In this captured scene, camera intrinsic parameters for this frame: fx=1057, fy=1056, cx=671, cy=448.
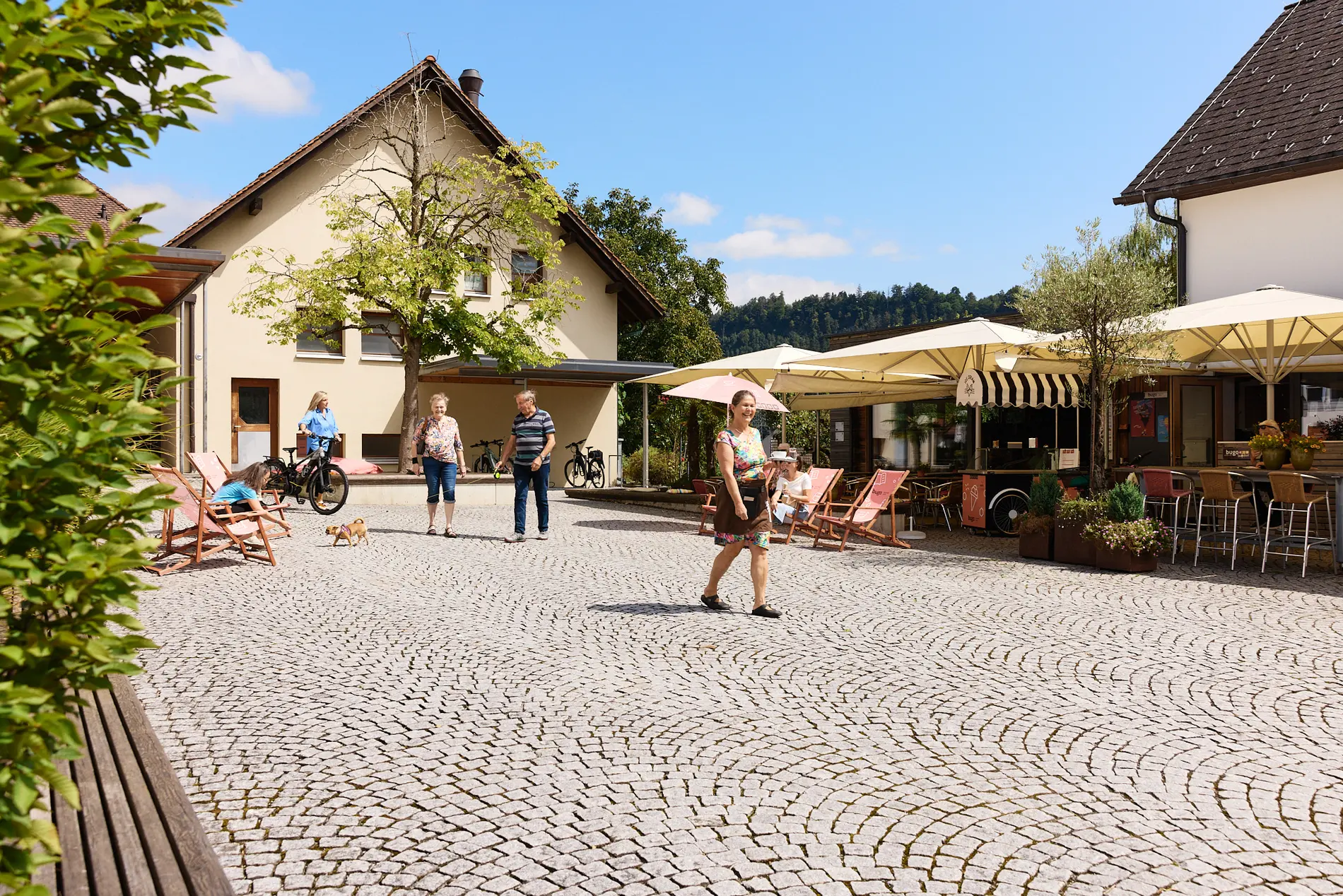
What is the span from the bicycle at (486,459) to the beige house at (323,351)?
10.4 inches

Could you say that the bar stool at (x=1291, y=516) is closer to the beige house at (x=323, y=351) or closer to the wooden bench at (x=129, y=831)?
the wooden bench at (x=129, y=831)

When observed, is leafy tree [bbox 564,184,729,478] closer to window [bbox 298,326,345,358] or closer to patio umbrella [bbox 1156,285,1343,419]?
window [bbox 298,326,345,358]

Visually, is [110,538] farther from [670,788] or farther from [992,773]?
[992,773]

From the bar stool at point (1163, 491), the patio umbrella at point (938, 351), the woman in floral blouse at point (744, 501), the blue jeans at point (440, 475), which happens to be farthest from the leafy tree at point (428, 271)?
the woman in floral blouse at point (744, 501)

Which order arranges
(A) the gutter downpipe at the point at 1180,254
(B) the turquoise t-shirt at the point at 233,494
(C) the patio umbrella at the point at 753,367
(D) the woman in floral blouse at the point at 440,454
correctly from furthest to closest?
1. (A) the gutter downpipe at the point at 1180,254
2. (C) the patio umbrella at the point at 753,367
3. (D) the woman in floral blouse at the point at 440,454
4. (B) the turquoise t-shirt at the point at 233,494

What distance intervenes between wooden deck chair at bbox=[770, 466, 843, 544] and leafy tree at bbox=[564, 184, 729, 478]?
21310 millimetres

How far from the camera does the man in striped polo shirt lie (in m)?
11.7

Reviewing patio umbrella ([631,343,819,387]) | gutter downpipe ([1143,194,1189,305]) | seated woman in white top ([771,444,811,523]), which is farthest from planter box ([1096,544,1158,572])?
gutter downpipe ([1143,194,1189,305])

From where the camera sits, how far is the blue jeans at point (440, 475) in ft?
41.0

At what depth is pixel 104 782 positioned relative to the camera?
3.01 m

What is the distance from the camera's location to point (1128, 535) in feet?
33.0

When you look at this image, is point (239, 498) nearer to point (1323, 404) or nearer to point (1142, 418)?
point (1323, 404)

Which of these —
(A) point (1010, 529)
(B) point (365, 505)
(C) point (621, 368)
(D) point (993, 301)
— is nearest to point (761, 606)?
(A) point (1010, 529)

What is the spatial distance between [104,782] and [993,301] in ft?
244
